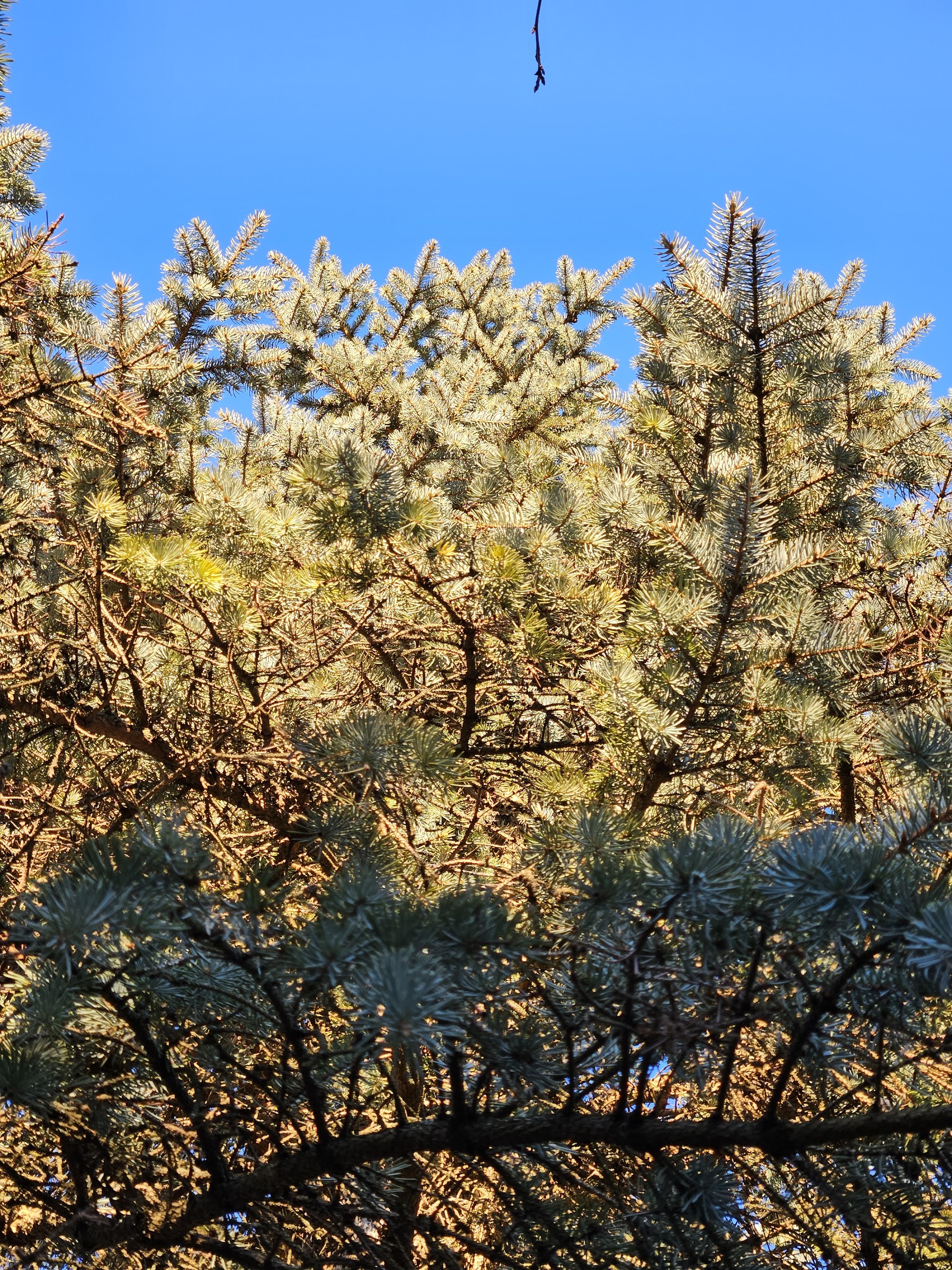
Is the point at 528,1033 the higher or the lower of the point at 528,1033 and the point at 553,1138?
the higher

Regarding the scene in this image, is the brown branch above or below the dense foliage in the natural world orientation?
below

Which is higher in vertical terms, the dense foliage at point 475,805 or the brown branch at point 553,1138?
the dense foliage at point 475,805

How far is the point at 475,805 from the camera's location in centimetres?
314

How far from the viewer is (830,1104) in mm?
1751

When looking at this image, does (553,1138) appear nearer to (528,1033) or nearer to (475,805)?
(528,1033)

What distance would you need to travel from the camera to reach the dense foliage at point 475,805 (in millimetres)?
1606

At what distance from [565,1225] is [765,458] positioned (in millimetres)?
2414

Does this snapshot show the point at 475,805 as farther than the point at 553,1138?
Yes

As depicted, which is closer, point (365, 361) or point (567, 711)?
point (567, 711)

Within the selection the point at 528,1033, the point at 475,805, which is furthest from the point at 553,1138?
the point at 475,805

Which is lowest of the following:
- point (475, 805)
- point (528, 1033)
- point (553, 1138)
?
point (553, 1138)

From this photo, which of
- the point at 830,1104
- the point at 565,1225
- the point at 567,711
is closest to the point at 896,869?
the point at 830,1104

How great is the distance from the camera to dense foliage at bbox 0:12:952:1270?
5.27 feet

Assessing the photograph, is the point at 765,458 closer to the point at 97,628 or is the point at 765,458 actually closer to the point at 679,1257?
the point at 97,628
